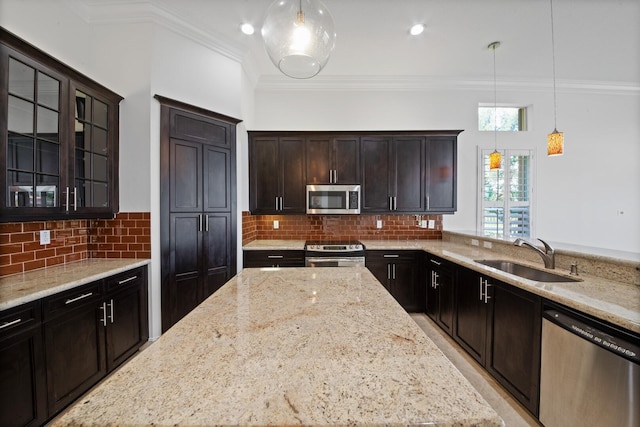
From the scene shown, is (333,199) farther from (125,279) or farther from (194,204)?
(125,279)

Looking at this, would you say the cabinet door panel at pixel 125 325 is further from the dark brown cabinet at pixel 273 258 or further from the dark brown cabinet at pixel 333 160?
the dark brown cabinet at pixel 333 160

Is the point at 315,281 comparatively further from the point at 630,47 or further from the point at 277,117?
the point at 630,47

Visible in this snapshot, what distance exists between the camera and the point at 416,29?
2850 millimetres

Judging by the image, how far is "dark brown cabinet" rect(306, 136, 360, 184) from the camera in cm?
367

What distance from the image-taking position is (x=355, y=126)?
161 inches

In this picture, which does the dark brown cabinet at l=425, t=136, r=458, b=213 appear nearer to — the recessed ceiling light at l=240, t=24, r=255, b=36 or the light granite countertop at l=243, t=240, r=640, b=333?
the light granite countertop at l=243, t=240, r=640, b=333

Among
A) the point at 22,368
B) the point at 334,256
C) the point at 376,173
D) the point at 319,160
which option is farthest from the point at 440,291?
the point at 22,368

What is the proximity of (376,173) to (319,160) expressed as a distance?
837 mm

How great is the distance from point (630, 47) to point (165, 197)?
5.81m

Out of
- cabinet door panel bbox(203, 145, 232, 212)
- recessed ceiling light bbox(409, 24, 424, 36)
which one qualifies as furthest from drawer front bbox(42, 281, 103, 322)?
recessed ceiling light bbox(409, 24, 424, 36)

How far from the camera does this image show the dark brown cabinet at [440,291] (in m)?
2.77

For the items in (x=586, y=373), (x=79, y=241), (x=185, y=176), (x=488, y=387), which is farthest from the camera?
(x=185, y=176)

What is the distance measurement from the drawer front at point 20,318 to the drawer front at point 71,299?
1.7 inches

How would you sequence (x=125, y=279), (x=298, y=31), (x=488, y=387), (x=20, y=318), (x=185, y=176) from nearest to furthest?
(x=298, y=31) → (x=20, y=318) → (x=488, y=387) → (x=125, y=279) → (x=185, y=176)
